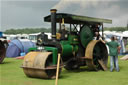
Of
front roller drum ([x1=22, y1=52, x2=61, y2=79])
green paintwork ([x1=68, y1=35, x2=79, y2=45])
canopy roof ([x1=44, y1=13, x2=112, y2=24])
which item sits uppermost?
canopy roof ([x1=44, y1=13, x2=112, y2=24])

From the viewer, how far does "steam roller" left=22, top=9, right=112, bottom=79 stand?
23.0 ft

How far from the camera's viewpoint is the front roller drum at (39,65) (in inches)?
268

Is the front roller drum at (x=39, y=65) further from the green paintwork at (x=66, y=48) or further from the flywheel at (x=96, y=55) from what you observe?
the flywheel at (x=96, y=55)

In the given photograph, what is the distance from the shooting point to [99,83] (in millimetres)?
6332

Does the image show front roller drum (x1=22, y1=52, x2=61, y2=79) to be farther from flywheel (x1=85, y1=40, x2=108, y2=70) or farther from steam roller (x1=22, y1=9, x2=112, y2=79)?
flywheel (x1=85, y1=40, x2=108, y2=70)

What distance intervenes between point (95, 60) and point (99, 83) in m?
3.06

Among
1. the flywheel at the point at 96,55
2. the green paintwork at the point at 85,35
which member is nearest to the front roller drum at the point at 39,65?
the flywheel at the point at 96,55

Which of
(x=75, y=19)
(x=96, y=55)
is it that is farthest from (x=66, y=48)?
(x=96, y=55)

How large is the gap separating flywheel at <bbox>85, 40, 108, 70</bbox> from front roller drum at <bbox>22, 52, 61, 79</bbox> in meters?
1.99

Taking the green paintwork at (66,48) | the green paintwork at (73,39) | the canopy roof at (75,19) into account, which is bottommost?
the green paintwork at (66,48)

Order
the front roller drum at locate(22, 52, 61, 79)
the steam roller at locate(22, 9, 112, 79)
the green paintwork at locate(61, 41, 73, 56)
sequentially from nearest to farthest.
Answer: the front roller drum at locate(22, 52, 61, 79) < the steam roller at locate(22, 9, 112, 79) < the green paintwork at locate(61, 41, 73, 56)

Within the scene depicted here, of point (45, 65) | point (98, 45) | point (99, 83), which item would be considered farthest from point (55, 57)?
point (98, 45)

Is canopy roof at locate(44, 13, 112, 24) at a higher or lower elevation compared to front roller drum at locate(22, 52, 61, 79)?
higher

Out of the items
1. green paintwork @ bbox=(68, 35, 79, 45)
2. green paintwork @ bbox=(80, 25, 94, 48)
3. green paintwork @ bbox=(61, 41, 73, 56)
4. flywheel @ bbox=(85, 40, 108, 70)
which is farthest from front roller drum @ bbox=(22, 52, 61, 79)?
green paintwork @ bbox=(80, 25, 94, 48)
